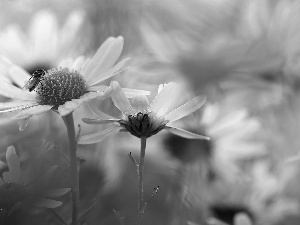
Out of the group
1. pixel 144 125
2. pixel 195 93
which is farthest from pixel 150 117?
pixel 195 93

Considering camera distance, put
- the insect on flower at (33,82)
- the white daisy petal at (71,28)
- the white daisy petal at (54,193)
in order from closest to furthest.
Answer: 1. the white daisy petal at (54,193)
2. the insect on flower at (33,82)
3. the white daisy petal at (71,28)

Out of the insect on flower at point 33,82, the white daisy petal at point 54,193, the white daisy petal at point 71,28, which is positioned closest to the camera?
the white daisy petal at point 54,193

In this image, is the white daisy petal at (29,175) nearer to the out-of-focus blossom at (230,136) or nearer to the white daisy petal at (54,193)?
the white daisy petal at (54,193)

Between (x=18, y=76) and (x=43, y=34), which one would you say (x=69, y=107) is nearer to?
(x=18, y=76)

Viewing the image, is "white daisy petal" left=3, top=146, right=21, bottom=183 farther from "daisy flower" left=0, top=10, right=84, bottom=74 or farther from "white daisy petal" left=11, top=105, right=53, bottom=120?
"daisy flower" left=0, top=10, right=84, bottom=74

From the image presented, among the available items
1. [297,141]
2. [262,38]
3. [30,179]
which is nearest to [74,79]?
[30,179]

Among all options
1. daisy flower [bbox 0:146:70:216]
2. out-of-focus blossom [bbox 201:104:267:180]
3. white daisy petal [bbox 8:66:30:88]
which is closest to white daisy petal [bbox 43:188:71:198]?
daisy flower [bbox 0:146:70:216]

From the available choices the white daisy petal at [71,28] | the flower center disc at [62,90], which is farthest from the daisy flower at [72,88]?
the white daisy petal at [71,28]

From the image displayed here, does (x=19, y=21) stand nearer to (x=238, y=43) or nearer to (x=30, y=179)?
(x=238, y=43)
